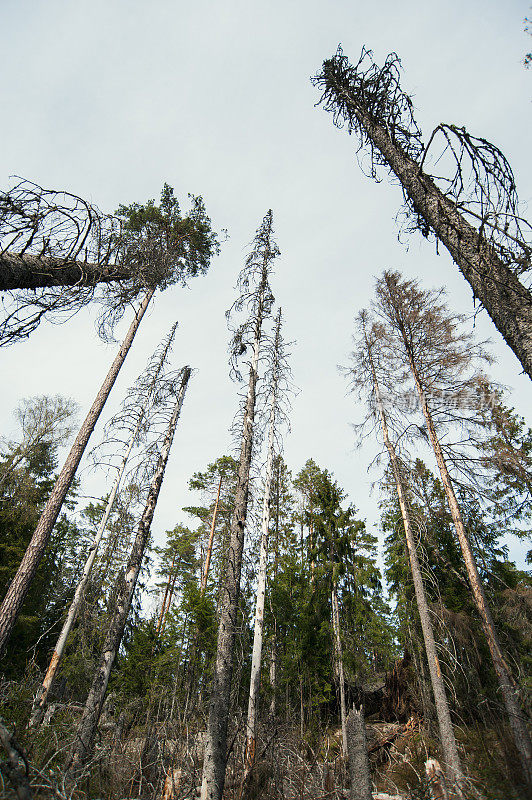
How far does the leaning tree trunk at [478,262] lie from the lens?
3.39 metres

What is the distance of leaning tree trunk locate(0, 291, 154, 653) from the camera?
580 cm

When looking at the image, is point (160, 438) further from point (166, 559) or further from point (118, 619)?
point (166, 559)

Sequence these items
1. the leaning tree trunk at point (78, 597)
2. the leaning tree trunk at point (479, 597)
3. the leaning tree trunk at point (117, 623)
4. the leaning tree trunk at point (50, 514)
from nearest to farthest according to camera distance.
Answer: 1. the leaning tree trunk at point (50, 514)
2. the leaning tree trunk at point (117, 623)
3. the leaning tree trunk at point (479, 597)
4. the leaning tree trunk at point (78, 597)

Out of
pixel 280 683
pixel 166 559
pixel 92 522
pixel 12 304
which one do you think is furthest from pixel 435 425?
pixel 166 559

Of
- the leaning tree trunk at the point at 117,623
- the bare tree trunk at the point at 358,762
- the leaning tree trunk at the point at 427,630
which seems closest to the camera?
the bare tree trunk at the point at 358,762

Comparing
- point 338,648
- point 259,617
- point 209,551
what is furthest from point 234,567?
point 209,551

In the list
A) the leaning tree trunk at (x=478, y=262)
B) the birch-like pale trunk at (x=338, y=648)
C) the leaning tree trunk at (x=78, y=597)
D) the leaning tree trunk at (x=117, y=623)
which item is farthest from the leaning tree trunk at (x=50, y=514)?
the birch-like pale trunk at (x=338, y=648)

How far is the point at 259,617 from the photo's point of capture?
10219 mm

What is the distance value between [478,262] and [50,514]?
24.9 ft

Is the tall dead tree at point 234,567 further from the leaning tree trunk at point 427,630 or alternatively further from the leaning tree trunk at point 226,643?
the leaning tree trunk at point 427,630

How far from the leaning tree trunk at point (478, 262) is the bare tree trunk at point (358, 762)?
176 inches

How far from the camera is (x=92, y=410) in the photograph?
8320 mm

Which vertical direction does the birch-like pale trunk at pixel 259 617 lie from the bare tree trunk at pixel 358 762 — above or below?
above

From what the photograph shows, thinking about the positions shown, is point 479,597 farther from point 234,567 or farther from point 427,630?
point 234,567
